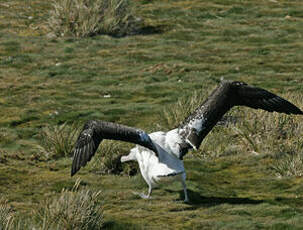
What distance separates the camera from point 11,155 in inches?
572

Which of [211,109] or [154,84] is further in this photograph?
[154,84]

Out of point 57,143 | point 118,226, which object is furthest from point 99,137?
point 57,143

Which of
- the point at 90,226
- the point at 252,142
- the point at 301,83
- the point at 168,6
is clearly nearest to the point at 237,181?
the point at 252,142

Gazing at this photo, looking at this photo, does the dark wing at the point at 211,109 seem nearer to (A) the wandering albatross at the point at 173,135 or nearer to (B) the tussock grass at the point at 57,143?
(A) the wandering albatross at the point at 173,135

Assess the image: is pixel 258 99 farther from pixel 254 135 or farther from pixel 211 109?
pixel 254 135

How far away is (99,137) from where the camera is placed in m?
10.8

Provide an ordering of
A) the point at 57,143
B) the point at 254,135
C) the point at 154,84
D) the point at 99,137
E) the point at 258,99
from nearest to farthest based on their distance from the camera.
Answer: the point at 99,137 < the point at 258,99 < the point at 57,143 < the point at 254,135 < the point at 154,84

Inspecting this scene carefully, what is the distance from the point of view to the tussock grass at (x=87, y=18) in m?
25.8

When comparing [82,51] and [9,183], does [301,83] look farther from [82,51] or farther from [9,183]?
[9,183]

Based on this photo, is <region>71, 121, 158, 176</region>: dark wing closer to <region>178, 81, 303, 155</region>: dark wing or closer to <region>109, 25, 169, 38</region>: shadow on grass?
<region>178, 81, 303, 155</region>: dark wing

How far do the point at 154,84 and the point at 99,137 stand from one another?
987cm

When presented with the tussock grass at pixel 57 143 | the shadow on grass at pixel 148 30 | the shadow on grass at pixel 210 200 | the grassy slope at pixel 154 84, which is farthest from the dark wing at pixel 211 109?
the shadow on grass at pixel 148 30

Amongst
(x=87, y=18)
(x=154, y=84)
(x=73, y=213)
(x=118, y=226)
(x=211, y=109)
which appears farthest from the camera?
(x=87, y=18)

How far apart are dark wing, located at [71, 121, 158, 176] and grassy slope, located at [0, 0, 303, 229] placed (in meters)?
1.00
